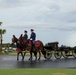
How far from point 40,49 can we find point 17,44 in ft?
8.12

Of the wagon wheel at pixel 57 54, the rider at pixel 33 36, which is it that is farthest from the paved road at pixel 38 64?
the wagon wheel at pixel 57 54

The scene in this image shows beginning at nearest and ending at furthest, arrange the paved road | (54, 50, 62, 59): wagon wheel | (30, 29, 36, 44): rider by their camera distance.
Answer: the paved road
(30, 29, 36, 44): rider
(54, 50, 62, 59): wagon wheel

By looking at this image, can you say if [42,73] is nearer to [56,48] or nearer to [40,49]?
[40,49]

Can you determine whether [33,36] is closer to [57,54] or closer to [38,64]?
[38,64]

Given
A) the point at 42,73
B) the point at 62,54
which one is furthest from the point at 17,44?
the point at 42,73

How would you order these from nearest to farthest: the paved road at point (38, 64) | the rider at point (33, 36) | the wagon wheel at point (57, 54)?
the paved road at point (38, 64), the rider at point (33, 36), the wagon wheel at point (57, 54)

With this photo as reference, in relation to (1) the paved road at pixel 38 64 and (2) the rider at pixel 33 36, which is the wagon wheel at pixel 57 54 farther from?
(1) the paved road at pixel 38 64

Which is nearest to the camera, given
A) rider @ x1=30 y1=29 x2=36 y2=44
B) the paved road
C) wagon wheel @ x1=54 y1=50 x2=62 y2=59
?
the paved road

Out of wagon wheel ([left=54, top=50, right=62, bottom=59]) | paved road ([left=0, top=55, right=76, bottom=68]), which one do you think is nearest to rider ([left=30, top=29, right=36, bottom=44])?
paved road ([left=0, top=55, right=76, bottom=68])

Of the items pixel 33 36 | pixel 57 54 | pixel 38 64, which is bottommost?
pixel 38 64

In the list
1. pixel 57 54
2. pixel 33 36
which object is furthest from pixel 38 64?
pixel 57 54

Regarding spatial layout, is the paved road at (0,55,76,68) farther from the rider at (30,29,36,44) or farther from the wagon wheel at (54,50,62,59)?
the wagon wheel at (54,50,62,59)

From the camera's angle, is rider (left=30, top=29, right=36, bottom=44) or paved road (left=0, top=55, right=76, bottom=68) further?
rider (left=30, top=29, right=36, bottom=44)

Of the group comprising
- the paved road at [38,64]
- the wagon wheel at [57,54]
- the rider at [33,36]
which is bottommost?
the paved road at [38,64]
